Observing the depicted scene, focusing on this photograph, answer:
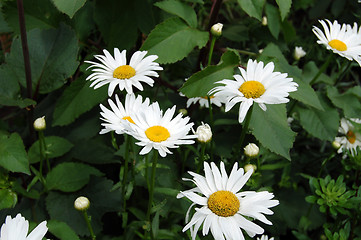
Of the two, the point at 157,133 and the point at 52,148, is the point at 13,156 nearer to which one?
the point at 52,148

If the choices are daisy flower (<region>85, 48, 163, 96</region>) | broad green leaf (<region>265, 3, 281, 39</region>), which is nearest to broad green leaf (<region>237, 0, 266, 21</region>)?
daisy flower (<region>85, 48, 163, 96</region>)

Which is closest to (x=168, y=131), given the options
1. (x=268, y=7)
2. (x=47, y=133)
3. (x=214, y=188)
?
(x=214, y=188)

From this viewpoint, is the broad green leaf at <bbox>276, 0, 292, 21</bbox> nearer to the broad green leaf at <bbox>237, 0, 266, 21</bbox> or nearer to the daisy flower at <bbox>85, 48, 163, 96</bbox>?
the broad green leaf at <bbox>237, 0, 266, 21</bbox>

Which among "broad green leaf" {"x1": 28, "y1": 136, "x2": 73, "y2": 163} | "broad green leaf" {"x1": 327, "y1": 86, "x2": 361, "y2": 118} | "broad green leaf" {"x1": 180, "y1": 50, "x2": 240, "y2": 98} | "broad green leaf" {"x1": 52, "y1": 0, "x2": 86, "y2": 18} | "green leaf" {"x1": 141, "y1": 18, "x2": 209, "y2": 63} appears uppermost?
"broad green leaf" {"x1": 52, "y1": 0, "x2": 86, "y2": 18}

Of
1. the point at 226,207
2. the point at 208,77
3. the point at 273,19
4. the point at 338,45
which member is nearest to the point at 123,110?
the point at 208,77

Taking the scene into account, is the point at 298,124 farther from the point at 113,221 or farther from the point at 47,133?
the point at 47,133
